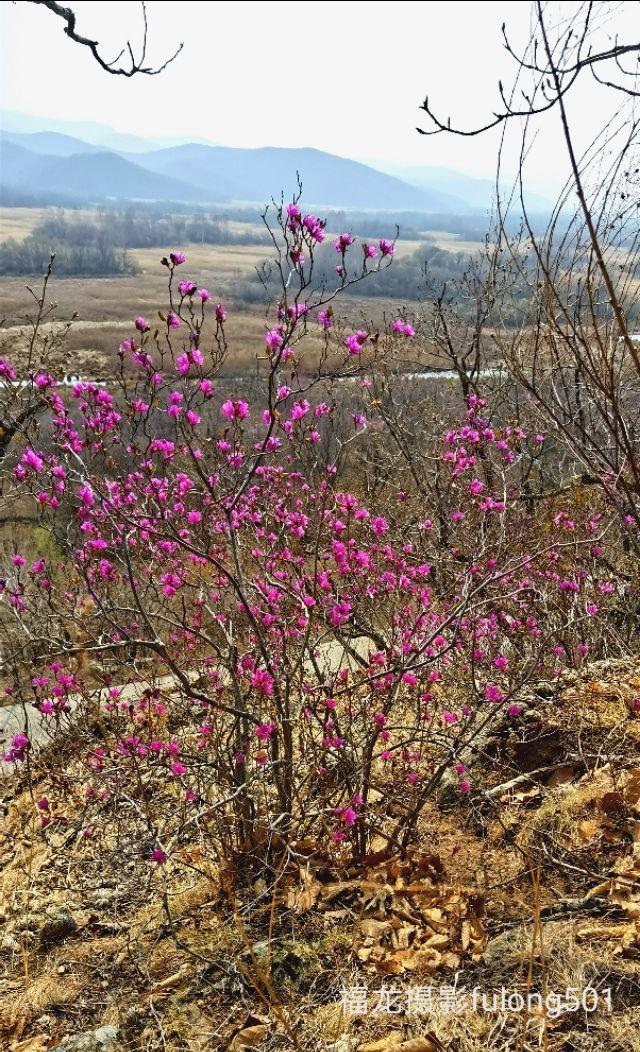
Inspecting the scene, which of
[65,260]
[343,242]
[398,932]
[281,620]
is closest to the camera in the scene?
[398,932]

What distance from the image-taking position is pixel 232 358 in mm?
41531

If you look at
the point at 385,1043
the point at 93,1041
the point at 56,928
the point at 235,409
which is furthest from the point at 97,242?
the point at 385,1043

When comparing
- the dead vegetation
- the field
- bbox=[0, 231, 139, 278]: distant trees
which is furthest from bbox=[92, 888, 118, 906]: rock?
bbox=[0, 231, 139, 278]: distant trees

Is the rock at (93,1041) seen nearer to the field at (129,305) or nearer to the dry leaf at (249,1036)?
the dry leaf at (249,1036)

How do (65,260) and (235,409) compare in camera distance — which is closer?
(235,409)

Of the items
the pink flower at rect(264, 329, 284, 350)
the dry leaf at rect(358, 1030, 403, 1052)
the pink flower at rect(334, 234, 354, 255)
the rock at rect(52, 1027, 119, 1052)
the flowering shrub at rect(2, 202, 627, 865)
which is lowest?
the rock at rect(52, 1027, 119, 1052)

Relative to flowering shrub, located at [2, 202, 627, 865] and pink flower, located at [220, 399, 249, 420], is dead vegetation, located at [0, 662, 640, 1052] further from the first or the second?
pink flower, located at [220, 399, 249, 420]

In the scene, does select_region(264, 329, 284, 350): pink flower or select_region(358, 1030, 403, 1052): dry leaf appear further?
select_region(264, 329, 284, 350): pink flower

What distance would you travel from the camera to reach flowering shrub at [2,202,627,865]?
301cm

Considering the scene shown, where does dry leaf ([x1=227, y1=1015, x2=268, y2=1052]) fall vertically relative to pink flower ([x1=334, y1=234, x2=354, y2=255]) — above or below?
below

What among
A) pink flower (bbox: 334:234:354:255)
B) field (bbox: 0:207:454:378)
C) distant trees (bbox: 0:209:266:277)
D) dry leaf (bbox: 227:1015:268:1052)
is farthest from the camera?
distant trees (bbox: 0:209:266:277)

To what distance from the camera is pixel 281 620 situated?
11.1ft

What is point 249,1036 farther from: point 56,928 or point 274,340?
point 274,340

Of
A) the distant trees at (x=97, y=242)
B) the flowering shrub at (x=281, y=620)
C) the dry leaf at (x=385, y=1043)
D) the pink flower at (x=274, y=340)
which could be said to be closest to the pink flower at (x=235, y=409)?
the flowering shrub at (x=281, y=620)
